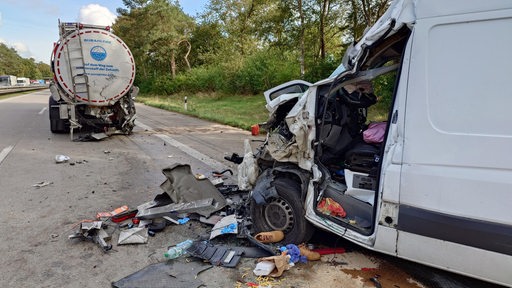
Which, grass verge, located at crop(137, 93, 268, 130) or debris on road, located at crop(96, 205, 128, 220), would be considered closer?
debris on road, located at crop(96, 205, 128, 220)

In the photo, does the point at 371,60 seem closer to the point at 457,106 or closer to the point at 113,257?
the point at 457,106

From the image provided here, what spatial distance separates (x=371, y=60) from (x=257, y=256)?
2.13m

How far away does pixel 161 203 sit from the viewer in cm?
440

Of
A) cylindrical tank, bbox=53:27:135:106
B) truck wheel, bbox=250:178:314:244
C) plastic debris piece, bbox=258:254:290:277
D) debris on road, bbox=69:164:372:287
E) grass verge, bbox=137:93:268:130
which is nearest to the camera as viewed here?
plastic debris piece, bbox=258:254:290:277

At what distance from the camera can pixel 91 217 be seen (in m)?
4.22

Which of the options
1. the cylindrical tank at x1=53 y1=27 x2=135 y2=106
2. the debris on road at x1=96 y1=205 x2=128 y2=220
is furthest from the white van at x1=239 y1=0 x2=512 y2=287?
the cylindrical tank at x1=53 y1=27 x2=135 y2=106

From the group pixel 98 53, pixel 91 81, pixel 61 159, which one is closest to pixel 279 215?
pixel 61 159

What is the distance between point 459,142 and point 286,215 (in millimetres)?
1724

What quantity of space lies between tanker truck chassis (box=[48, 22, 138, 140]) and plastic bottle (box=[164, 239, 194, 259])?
7247mm

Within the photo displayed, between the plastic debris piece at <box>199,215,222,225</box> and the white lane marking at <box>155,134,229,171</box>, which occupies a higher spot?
the white lane marking at <box>155,134,229,171</box>

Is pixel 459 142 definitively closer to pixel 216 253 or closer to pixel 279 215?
pixel 279 215

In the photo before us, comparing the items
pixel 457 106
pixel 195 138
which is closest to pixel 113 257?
pixel 457 106

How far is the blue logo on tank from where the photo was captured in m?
9.48

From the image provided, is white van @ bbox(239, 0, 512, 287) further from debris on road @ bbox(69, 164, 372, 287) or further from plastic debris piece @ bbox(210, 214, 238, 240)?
plastic debris piece @ bbox(210, 214, 238, 240)
